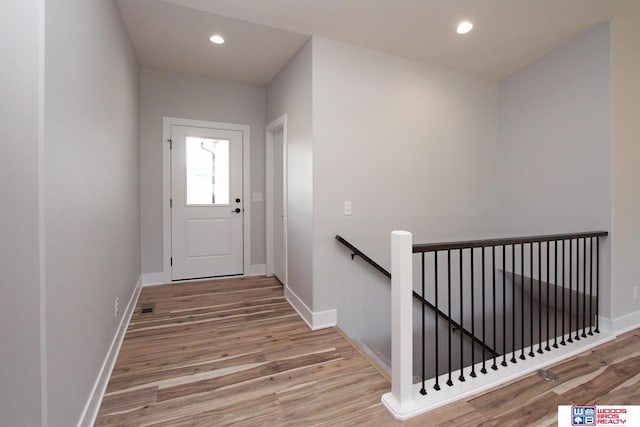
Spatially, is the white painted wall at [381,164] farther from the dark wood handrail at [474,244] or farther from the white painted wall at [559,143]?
the dark wood handrail at [474,244]

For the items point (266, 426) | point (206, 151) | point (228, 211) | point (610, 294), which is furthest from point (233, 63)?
point (610, 294)

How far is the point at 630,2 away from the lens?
7.85 ft

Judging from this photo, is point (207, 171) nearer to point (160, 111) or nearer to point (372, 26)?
point (160, 111)

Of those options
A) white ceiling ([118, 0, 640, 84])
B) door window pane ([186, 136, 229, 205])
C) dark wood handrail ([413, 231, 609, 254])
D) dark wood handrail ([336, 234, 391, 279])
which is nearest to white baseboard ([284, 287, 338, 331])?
dark wood handrail ([336, 234, 391, 279])

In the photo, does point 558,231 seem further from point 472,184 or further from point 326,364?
point 326,364

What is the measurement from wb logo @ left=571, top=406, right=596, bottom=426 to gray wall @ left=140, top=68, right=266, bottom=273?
164 inches

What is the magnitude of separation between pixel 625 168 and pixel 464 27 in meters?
2.00

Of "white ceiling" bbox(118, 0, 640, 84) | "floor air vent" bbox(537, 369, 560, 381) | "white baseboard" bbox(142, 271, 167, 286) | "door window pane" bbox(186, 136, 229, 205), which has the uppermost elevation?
"white ceiling" bbox(118, 0, 640, 84)

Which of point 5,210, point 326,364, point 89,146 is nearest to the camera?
point 5,210

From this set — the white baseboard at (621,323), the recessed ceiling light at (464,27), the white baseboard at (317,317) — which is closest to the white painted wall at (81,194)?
the white baseboard at (317,317)

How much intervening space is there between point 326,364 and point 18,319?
172 centimetres

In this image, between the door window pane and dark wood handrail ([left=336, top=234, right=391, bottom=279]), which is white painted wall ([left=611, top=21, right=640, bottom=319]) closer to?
dark wood handrail ([left=336, top=234, right=391, bottom=279])

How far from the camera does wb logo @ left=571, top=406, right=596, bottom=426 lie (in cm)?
159

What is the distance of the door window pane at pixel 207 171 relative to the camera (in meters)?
3.93
